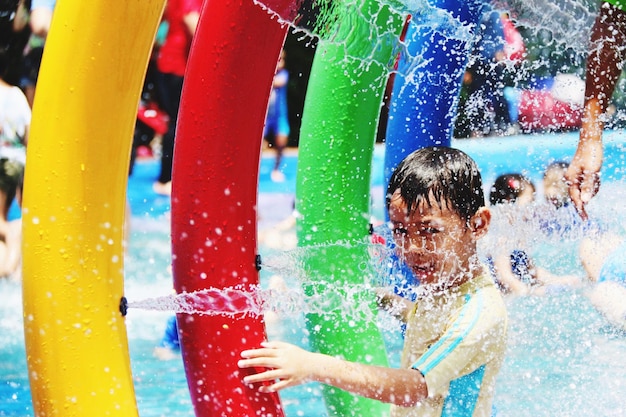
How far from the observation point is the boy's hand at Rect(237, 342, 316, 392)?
2.16m

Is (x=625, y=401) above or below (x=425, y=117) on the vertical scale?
below

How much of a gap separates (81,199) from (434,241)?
0.86 meters

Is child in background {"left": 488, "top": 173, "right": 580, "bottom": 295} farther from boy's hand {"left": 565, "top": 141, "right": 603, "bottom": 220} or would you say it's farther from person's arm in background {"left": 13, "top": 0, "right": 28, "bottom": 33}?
person's arm in background {"left": 13, "top": 0, "right": 28, "bottom": 33}

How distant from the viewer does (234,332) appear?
90.0 inches

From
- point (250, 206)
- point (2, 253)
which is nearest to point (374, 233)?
point (250, 206)

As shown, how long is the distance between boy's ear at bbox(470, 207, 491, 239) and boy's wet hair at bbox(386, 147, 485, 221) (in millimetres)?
12

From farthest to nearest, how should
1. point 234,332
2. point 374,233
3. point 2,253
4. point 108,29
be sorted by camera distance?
1. point 2,253
2. point 374,233
3. point 234,332
4. point 108,29

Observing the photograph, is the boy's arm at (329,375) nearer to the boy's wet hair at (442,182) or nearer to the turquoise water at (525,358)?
the boy's wet hair at (442,182)

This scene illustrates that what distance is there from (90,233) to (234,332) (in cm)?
47

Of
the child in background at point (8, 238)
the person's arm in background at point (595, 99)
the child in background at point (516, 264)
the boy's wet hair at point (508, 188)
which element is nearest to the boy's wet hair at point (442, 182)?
the person's arm in background at point (595, 99)

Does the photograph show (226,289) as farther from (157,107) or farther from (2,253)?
(157,107)

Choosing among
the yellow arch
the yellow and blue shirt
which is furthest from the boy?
the yellow arch

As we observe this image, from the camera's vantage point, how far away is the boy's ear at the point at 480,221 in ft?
7.95

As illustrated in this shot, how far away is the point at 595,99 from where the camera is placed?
383 cm
